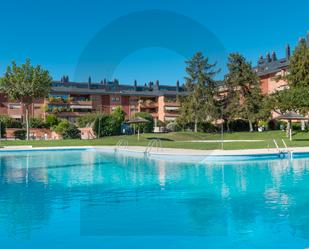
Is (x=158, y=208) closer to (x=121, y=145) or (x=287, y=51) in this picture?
(x=121, y=145)

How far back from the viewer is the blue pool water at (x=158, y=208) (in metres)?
7.77

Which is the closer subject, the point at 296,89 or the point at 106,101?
the point at 296,89

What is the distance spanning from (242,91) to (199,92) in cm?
578

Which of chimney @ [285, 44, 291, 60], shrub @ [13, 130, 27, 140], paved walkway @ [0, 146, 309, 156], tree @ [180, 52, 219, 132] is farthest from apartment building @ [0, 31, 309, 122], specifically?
paved walkway @ [0, 146, 309, 156]

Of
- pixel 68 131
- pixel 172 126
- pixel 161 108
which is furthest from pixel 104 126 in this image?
pixel 161 108

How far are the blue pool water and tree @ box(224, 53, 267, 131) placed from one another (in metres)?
30.2

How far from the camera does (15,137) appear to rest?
4581cm

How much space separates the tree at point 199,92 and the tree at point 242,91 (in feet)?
7.12

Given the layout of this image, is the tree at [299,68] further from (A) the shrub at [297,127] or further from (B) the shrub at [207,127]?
(B) the shrub at [207,127]

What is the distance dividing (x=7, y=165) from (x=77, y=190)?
34.0 ft

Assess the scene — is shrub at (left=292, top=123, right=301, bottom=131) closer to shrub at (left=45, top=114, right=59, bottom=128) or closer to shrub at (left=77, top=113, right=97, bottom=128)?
shrub at (left=77, top=113, right=97, bottom=128)

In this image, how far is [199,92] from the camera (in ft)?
165

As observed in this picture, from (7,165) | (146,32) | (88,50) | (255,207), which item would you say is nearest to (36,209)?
(255,207)

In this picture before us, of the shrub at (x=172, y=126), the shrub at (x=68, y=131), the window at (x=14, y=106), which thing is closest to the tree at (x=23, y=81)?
the shrub at (x=68, y=131)
